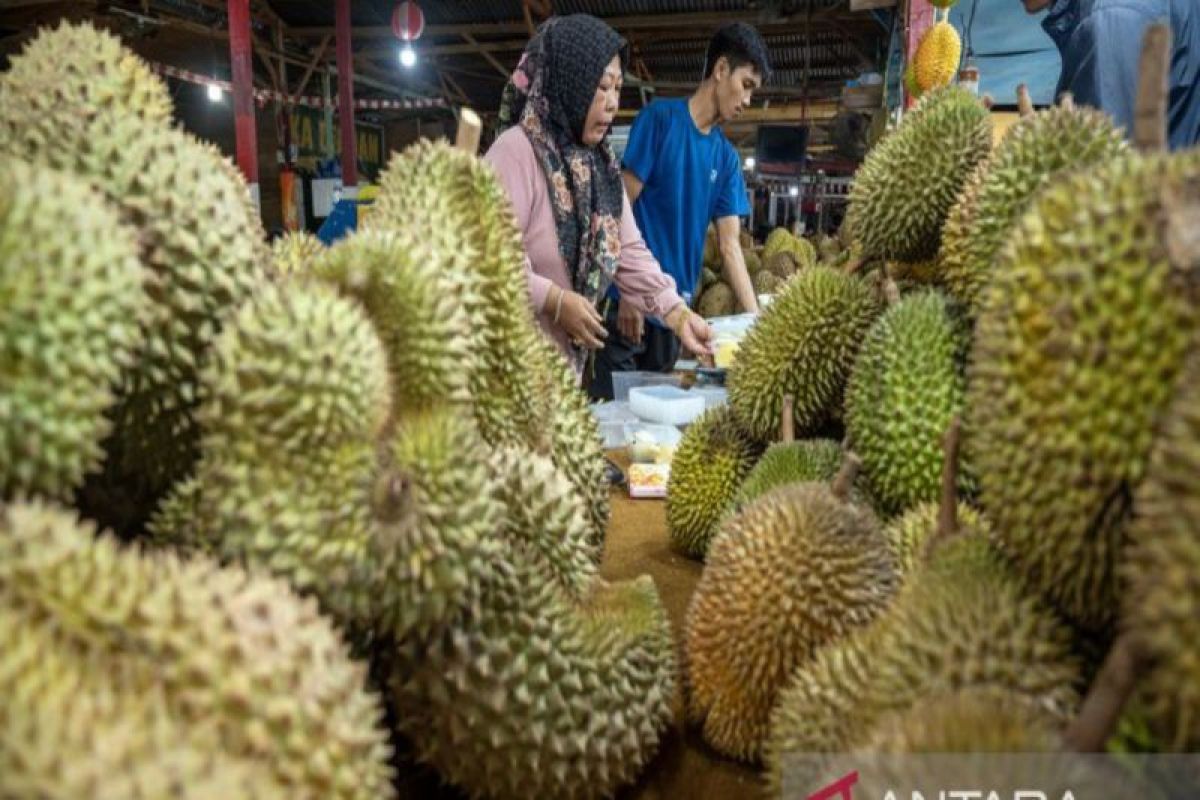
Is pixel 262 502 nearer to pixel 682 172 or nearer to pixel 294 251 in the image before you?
pixel 294 251

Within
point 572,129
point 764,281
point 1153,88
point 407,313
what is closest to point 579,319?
point 572,129

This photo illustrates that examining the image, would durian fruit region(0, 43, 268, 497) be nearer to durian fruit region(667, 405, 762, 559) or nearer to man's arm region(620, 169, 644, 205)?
durian fruit region(667, 405, 762, 559)

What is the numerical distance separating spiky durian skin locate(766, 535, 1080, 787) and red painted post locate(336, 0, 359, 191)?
7.65 metres

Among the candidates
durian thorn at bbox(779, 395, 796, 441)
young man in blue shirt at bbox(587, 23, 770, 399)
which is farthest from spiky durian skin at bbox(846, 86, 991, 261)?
young man in blue shirt at bbox(587, 23, 770, 399)

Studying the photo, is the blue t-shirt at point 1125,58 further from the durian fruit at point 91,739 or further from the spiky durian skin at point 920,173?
the durian fruit at point 91,739

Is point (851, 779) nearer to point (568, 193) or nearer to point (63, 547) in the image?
point (63, 547)

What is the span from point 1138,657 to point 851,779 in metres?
0.29

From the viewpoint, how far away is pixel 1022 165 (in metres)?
1.34

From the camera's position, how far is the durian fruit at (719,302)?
6.40 metres

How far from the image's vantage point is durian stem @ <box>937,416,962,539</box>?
3.54ft

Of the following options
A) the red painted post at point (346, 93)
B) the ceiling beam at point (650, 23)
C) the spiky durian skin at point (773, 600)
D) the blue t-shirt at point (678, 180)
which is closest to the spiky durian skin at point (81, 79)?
the spiky durian skin at point (773, 600)

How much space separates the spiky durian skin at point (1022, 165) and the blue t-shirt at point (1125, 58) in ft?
4.19

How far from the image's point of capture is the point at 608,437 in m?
3.22

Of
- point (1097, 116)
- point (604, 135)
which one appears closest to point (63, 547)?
point (1097, 116)
